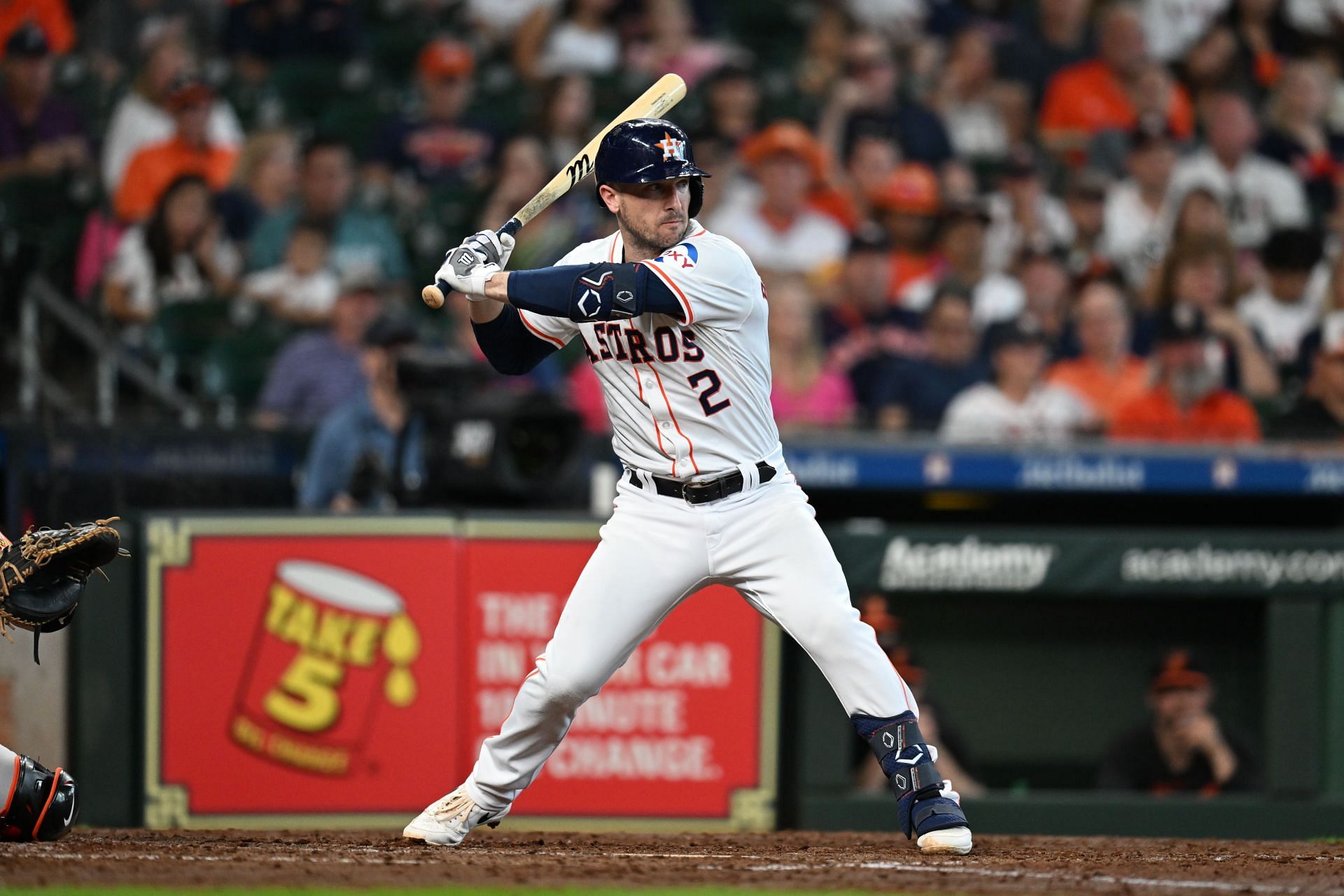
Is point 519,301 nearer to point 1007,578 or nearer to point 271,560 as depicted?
point 271,560

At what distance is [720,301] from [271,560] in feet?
8.33

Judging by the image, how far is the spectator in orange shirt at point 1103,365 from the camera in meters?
7.66

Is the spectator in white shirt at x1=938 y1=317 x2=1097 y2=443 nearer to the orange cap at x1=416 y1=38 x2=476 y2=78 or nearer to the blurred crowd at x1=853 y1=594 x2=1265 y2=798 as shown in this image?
the blurred crowd at x1=853 y1=594 x2=1265 y2=798

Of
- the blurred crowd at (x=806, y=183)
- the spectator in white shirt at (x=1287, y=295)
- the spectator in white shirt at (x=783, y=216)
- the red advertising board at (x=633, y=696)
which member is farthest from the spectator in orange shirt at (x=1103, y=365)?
the red advertising board at (x=633, y=696)

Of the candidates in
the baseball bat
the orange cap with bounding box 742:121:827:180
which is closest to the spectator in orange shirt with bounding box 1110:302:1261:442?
the orange cap with bounding box 742:121:827:180

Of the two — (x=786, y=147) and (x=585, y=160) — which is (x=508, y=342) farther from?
(x=786, y=147)

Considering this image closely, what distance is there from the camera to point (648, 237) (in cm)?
422

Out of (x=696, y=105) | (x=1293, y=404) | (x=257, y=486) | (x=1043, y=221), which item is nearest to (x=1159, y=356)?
(x=1293, y=404)

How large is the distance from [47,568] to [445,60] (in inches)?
221

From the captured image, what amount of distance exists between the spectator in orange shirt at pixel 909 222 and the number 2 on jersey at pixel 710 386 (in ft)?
14.0

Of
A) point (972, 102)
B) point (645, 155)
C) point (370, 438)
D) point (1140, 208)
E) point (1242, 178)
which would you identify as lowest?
point (370, 438)

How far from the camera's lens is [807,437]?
23.2 feet

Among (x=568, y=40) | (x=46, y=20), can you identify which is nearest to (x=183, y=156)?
(x=46, y=20)

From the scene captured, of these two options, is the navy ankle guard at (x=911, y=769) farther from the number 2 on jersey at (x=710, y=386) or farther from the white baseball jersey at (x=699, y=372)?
the number 2 on jersey at (x=710, y=386)
